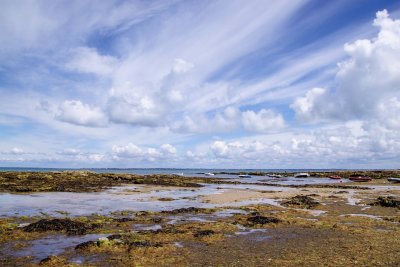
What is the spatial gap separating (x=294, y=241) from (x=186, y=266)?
23.1ft

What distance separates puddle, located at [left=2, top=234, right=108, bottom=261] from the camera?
48.7 feet

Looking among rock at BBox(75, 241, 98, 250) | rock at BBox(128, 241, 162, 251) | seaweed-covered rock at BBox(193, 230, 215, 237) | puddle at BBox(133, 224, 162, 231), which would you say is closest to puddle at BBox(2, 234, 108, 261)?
rock at BBox(75, 241, 98, 250)

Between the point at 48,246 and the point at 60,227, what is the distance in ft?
12.8

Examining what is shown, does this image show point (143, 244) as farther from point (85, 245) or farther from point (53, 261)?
point (53, 261)

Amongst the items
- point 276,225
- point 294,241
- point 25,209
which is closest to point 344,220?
point 276,225

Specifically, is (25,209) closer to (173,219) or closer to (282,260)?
(173,219)

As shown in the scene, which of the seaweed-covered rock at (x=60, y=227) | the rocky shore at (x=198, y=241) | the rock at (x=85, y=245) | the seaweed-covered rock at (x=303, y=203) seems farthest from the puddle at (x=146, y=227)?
the seaweed-covered rock at (x=303, y=203)

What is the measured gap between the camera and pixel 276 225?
2239 centimetres

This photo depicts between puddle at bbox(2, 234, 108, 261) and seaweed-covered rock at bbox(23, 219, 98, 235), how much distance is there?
1.03 m

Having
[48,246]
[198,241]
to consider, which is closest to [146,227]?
[198,241]

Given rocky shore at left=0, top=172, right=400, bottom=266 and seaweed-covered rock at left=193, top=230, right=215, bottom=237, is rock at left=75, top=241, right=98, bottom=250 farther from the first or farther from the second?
seaweed-covered rock at left=193, top=230, right=215, bottom=237

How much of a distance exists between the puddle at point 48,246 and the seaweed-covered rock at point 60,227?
3.37 feet

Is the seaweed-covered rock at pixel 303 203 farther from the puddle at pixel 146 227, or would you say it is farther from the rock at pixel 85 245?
the rock at pixel 85 245

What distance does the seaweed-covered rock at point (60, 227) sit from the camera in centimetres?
1930
